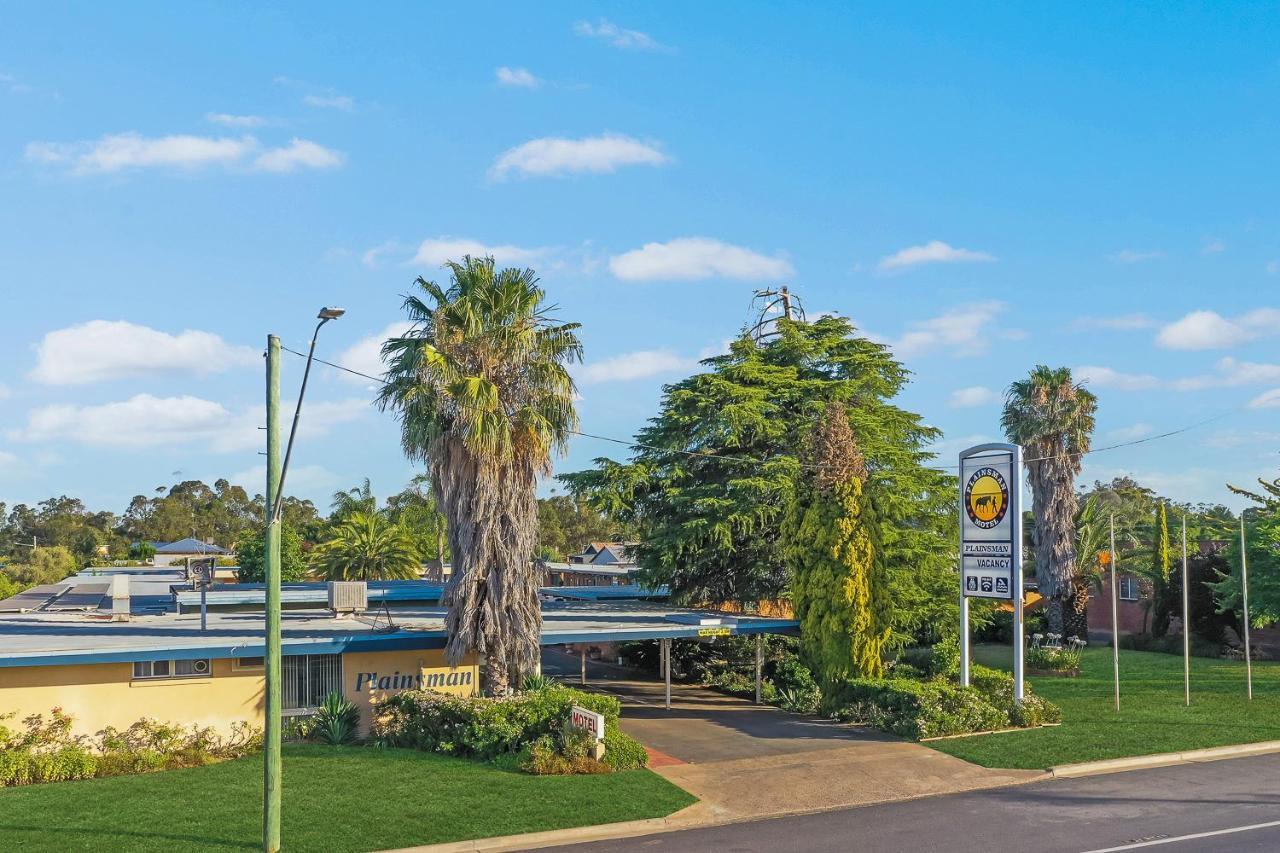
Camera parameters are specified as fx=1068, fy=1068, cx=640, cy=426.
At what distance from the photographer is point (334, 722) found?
80.8 feet

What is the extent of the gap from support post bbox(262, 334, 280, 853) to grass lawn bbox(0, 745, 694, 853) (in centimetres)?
79

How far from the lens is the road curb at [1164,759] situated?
75.4 ft

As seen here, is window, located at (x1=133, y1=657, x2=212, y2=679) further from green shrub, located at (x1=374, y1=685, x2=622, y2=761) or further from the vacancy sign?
the vacancy sign

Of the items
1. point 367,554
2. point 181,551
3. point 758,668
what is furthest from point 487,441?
point 181,551

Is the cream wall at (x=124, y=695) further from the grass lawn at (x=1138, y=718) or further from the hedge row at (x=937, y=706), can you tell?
the grass lawn at (x=1138, y=718)

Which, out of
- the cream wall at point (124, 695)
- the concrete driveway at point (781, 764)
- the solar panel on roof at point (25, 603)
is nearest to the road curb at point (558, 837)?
the concrete driveway at point (781, 764)

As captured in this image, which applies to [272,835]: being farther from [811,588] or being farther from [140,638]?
[811,588]

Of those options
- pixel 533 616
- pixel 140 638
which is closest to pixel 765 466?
pixel 533 616

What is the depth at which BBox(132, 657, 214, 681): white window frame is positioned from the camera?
76.9 ft

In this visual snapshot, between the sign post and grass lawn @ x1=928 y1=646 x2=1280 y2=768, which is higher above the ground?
the sign post

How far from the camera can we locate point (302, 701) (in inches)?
990

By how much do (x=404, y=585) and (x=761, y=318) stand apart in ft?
61.0

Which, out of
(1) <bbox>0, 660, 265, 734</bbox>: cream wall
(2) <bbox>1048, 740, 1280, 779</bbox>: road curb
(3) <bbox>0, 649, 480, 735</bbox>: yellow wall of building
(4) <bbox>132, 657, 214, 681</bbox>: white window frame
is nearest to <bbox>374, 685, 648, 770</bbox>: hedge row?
(3) <bbox>0, 649, 480, 735</bbox>: yellow wall of building

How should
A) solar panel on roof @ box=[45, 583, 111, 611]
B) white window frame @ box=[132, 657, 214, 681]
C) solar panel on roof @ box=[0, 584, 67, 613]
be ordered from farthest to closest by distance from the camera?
solar panel on roof @ box=[45, 583, 111, 611]
solar panel on roof @ box=[0, 584, 67, 613]
white window frame @ box=[132, 657, 214, 681]
